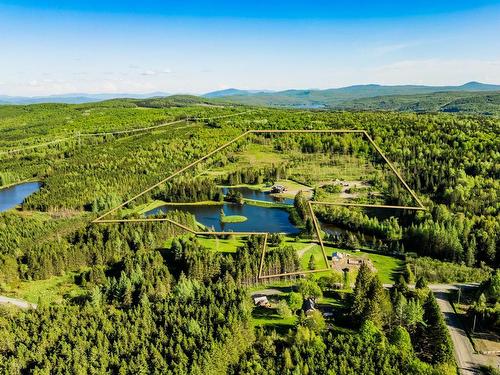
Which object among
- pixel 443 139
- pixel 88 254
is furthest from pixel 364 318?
pixel 443 139

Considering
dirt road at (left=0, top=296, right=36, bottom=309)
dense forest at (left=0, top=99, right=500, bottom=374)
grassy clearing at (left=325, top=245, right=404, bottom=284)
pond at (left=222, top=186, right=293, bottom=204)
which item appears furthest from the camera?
pond at (left=222, top=186, right=293, bottom=204)

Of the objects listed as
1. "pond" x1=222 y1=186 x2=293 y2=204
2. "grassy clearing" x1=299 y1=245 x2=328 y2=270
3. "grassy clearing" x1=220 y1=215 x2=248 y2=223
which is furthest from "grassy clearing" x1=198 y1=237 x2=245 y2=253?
"pond" x1=222 y1=186 x2=293 y2=204

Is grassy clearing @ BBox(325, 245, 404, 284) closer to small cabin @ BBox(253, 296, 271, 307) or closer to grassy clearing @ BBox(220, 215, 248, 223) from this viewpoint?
small cabin @ BBox(253, 296, 271, 307)

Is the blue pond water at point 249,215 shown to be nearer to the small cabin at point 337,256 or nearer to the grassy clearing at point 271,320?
the small cabin at point 337,256

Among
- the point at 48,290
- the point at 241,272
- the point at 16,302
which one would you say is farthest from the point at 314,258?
the point at 16,302

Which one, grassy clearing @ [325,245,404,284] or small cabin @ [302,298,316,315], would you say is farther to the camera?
grassy clearing @ [325,245,404,284]
